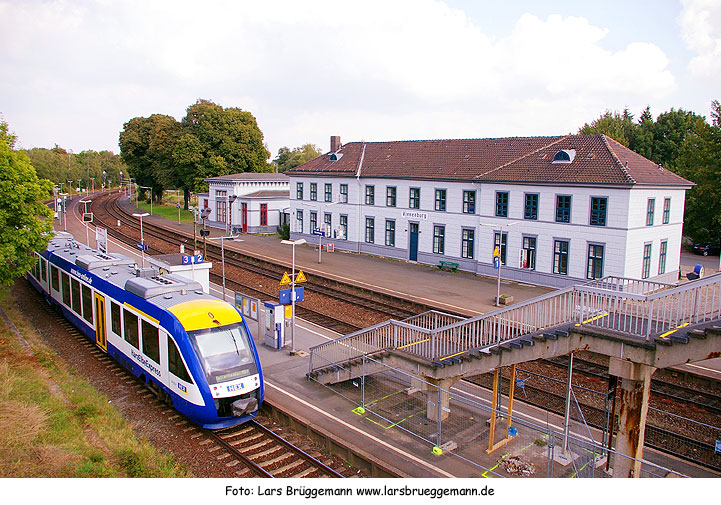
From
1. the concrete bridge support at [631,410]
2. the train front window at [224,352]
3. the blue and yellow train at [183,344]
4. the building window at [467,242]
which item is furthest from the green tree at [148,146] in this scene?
the concrete bridge support at [631,410]

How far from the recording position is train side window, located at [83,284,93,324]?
18.5m

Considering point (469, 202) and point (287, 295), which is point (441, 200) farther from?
A: point (287, 295)

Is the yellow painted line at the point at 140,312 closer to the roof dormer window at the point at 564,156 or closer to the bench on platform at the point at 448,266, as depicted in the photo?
the bench on platform at the point at 448,266

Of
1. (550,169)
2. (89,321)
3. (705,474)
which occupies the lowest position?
(705,474)

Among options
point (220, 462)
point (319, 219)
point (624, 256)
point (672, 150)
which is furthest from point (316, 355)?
point (672, 150)

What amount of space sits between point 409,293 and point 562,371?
1093 cm

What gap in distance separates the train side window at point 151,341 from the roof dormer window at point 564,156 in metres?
24.2

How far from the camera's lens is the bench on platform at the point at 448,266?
34531 millimetres

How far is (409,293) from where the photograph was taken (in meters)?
28.1

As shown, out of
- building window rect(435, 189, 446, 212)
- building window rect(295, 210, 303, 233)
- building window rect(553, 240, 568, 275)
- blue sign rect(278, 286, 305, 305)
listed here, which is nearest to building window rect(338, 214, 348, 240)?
building window rect(295, 210, 303, 233)

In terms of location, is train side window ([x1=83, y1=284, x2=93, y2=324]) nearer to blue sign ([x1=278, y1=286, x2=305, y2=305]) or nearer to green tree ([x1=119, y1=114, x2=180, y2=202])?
blue sign ([x1=278, y1=286, x2=305, y2=305])

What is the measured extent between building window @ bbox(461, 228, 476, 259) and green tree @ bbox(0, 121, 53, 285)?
75.6 ft

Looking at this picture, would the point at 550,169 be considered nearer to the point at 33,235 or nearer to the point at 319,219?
the point at 319,219

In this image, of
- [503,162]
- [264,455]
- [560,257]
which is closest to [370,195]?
[503,162]
